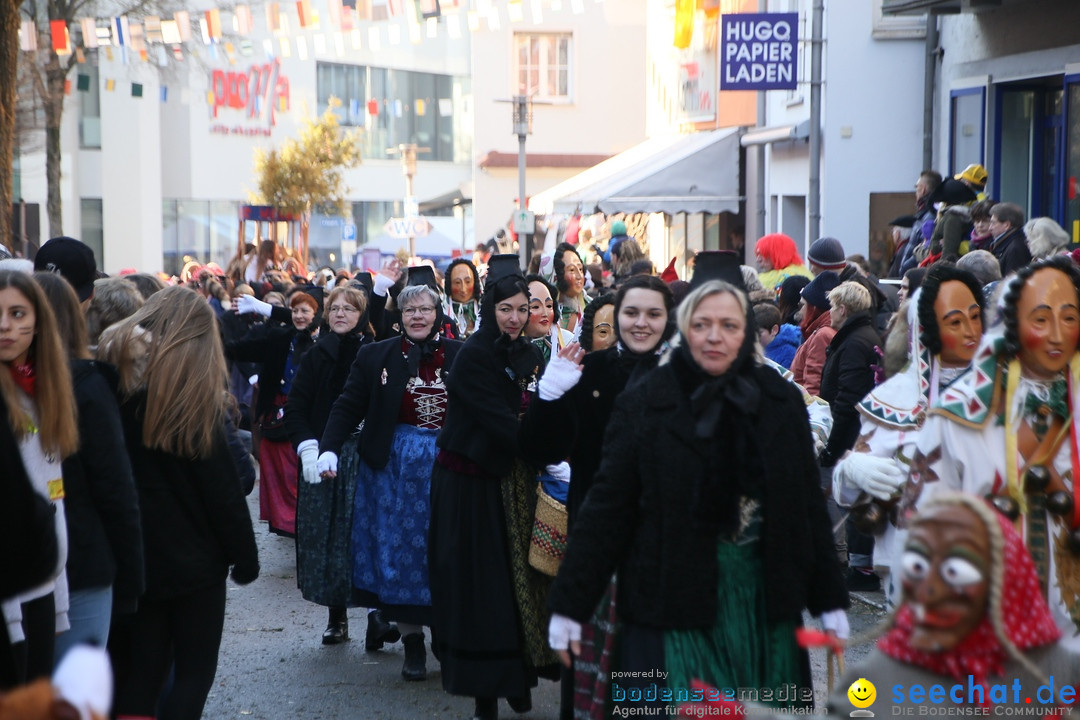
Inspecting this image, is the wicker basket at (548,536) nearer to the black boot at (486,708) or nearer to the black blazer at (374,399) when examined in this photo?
the black boot at (486,708)

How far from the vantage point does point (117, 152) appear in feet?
135

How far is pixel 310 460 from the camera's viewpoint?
6875mm

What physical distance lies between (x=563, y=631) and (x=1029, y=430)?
161cm

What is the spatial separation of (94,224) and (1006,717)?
1636 inches

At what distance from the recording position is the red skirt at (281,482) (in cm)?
920

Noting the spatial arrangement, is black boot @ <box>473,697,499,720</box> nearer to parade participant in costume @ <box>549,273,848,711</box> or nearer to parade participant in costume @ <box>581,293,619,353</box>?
parade participant in costume @ <box>581,293,619,353</box>

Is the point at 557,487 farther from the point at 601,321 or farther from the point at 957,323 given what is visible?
the point at 957,323

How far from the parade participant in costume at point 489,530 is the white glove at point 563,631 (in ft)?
5.74

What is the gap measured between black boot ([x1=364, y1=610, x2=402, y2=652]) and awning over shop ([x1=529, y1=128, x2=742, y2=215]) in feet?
42.0

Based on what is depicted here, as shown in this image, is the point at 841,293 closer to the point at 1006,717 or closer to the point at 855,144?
the point at 1006,717

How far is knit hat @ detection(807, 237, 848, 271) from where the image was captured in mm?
10227

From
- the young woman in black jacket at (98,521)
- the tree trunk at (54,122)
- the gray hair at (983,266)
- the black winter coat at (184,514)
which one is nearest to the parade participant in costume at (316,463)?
the black winter coat at (184,514)

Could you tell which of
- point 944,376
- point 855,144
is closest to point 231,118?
point 855,144

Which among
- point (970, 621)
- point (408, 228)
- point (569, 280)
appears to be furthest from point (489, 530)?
point (408, 228)
